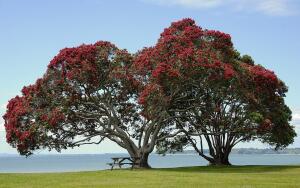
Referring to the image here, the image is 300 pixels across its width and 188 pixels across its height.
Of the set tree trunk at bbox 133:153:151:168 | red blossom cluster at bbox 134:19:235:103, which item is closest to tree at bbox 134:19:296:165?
red blossom cluster at bbox 134:19:235:103

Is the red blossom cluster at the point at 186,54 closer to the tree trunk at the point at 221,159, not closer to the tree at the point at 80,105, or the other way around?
the tree at the point at 80,105

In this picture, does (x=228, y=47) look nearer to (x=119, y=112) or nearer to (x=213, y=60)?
(x=213, y=60)

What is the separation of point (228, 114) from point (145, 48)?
9.75 metres

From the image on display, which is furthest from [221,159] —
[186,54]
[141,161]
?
[186,54]

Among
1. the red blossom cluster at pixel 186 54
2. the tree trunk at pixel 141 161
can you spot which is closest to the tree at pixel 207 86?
the red blossom cluster at pixel 186 54

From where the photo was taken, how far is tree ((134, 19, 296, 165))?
37344mm

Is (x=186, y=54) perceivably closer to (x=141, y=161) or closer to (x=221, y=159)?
(x=141, y=161)

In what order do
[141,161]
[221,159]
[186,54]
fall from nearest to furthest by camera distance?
[186,54]
[141,161]
[221,159]

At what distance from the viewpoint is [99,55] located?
136 feet

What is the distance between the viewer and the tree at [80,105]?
41000 mm

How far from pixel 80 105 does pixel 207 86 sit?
11257mm

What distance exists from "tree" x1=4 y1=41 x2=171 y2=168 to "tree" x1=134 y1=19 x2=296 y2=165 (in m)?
2.62

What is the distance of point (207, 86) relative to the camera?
128ft

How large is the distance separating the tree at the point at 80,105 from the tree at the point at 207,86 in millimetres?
2619
